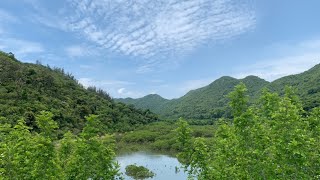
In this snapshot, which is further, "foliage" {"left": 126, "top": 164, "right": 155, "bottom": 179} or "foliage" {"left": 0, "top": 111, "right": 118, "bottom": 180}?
"foliage" {"left": 126, "top": 164, "right": 155, "bottom": 179}

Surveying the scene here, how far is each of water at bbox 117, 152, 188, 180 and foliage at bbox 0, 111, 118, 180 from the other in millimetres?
33420

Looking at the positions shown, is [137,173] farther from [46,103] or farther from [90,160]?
[46,103]

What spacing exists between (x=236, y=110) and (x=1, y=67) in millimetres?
97063

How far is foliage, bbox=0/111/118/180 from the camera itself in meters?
15.7

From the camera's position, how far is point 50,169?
15.8 meters

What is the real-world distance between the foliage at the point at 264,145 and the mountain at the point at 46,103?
55.7 meters

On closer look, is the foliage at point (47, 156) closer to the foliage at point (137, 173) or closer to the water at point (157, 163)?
the foliage at point (137, 173)

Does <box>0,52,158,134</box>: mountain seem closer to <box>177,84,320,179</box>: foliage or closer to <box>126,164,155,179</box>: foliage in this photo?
<box>126,164,155,179</box>: foliage

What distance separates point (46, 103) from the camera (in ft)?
294

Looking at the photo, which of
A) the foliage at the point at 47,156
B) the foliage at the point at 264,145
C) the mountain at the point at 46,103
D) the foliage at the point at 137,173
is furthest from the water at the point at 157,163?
the foliage at the point at 47,156

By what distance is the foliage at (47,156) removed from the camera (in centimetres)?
1567

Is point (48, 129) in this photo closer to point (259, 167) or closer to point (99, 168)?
point (99, 168)

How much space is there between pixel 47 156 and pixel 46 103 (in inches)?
3076

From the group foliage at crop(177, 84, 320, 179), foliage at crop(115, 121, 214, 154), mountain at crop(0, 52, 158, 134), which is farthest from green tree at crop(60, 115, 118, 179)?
foliage at crop(115, 121, 214, 154)
